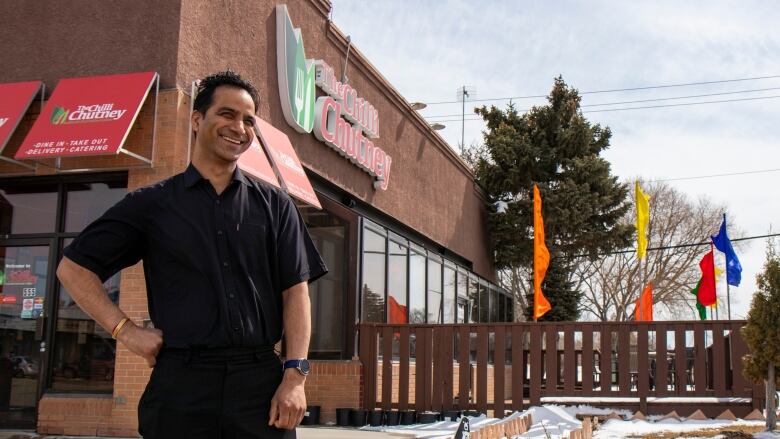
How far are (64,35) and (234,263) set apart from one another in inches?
324

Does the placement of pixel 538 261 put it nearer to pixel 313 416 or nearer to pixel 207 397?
pixel 313 416

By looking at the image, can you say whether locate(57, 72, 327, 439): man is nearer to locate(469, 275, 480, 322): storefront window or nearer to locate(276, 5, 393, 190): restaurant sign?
locate(276, 5, 393, 190): restaurant sign

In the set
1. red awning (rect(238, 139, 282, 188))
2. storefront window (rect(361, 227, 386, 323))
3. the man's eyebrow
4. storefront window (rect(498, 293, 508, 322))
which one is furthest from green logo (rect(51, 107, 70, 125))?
storefront window (rect(498, 293, 508, 322))

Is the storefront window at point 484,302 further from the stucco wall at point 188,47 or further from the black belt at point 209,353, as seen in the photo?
the black belt at point 209,353

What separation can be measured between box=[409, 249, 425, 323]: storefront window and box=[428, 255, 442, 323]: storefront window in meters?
0.51

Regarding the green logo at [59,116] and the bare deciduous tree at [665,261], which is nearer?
the green logo at [59,116]

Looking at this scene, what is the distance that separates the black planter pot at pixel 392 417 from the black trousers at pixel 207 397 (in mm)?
9911

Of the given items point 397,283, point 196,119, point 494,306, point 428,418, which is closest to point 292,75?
point 397,283

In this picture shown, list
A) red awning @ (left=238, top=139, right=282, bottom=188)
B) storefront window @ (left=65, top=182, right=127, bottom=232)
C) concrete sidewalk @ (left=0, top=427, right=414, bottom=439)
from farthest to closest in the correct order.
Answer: storefront window @ (left=65, top=182, right=127, bottom=232), red awning @ (left=238, top=139, right=282, bottom=188), concrete sidewalk @ (left=0, top=427, right=414, bottom=439)

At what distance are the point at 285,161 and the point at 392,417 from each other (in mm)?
4207

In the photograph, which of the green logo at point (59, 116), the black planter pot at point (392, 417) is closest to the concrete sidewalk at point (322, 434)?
the black planter pot at point (392, 417)

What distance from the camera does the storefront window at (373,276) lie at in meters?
13.5

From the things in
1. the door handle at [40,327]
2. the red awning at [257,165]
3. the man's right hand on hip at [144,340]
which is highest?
the red awning at [257,165]

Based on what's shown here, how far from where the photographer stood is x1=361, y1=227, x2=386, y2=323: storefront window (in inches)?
531
